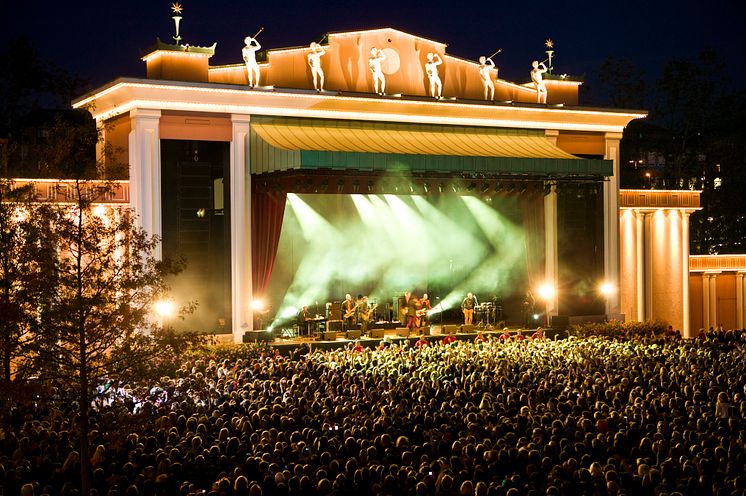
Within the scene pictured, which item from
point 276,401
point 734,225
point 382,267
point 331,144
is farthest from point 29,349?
point 734,225

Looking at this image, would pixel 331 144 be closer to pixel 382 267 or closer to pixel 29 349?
pixel 382 267

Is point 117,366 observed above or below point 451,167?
below

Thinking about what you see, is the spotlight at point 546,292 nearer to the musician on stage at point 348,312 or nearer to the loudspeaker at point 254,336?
the musician on stage at point 348,312

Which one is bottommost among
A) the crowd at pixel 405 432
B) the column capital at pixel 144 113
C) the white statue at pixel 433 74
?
the crowd at pixel 405 432

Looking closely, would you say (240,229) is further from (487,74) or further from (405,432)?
(405,432)

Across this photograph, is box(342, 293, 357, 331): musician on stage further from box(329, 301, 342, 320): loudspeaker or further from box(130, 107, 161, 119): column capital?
box(130, 107, 161, 119): column capital

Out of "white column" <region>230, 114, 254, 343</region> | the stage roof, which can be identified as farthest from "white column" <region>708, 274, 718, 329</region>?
"white column" <region>230, 114, 254, 343</region>

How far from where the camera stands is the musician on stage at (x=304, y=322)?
3344cm

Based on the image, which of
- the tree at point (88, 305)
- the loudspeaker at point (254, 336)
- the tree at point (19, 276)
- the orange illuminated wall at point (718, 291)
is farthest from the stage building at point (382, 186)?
the tree at point (88, 305)

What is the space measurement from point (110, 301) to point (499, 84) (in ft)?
Answer: 78.7

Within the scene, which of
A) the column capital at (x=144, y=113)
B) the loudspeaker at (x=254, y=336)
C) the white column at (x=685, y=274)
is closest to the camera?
the column capital at (x=144, y=113)

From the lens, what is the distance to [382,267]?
37938 millimetres

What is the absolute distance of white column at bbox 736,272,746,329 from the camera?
42544 mm

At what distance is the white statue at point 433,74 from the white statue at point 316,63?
13.7ft
